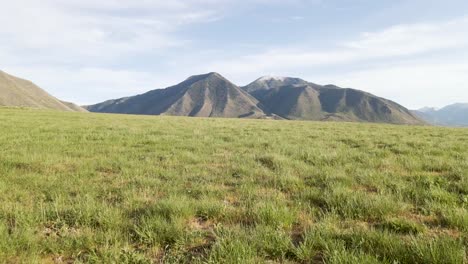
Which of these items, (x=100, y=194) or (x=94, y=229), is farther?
(x=100, y=194)

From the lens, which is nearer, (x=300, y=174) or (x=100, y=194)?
(x=100, y=194)

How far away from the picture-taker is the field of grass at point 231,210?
15.6 ft

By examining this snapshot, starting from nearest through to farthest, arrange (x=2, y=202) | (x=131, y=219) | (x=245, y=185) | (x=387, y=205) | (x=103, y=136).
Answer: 1. (x=131, y=219)
2. (x=387, y=205)
3. (x=2, y=202)
4. (x=245, y=185)
5. (x=103, y=136)

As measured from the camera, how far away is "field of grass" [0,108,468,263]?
477 cm

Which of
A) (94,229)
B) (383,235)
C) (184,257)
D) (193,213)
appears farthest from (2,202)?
(383,235)

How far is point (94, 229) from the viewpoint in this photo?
5.73 metres

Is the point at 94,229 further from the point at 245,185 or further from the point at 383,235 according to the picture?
the point at 383,235

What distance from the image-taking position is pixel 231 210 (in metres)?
6.54

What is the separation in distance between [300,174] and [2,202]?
7.20 meters

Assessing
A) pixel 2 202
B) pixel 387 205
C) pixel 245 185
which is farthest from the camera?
pixel 245 185

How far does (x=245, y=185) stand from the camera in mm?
8320

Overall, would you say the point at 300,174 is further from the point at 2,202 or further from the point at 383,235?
the point at 2,202

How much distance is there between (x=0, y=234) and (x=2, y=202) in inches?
83.4

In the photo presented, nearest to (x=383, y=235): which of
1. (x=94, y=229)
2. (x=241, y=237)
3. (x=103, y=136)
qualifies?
(x=241, y=237)
